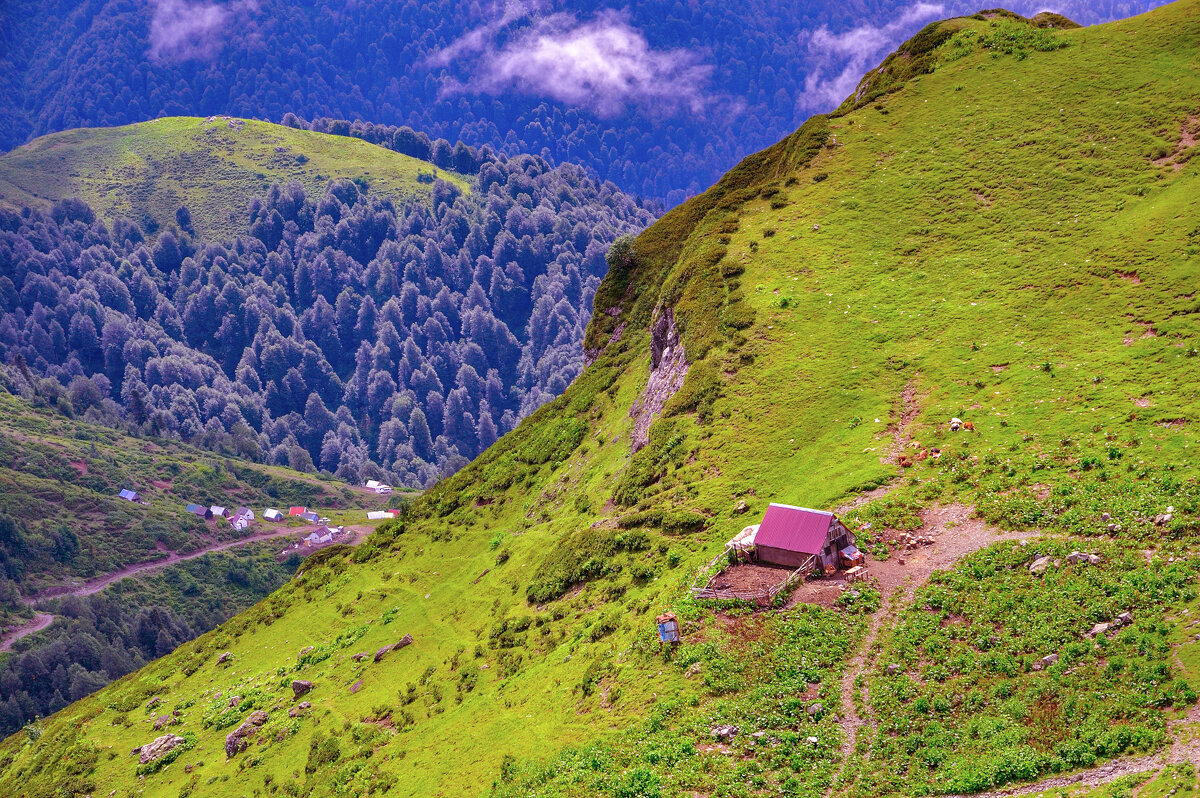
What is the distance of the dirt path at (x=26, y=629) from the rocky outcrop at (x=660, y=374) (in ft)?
589

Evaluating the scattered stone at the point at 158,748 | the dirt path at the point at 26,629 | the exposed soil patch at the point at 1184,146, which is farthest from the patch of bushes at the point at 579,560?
the dirt path at the point at 26,629

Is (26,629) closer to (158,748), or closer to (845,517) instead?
(158,748)

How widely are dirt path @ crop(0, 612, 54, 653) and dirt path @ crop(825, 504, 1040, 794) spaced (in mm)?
202502

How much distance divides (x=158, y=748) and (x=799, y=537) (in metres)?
42.4

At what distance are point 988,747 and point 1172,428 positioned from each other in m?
18.1

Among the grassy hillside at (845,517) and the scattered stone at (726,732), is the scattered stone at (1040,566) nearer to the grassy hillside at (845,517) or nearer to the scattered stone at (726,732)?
the grassy hillside at (845,517)

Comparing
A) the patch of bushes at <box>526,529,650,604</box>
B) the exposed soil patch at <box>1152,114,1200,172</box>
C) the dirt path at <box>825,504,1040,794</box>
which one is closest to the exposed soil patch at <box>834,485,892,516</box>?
the dirt path at <box>825,504,1040,794</box>

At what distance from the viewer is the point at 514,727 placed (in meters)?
36.4

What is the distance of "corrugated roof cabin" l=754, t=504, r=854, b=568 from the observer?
1377 inches

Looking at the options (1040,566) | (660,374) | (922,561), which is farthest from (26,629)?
(1040,566)

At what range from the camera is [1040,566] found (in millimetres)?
31438

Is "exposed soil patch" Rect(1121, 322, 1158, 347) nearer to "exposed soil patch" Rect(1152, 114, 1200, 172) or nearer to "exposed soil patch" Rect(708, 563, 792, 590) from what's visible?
"exposed soil patch" Rect(1152, 114, 1200, 172)

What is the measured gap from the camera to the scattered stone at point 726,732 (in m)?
29.4

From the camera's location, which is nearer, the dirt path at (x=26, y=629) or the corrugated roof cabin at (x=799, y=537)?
the corrugated roof cabin at (x=799, y=537)
